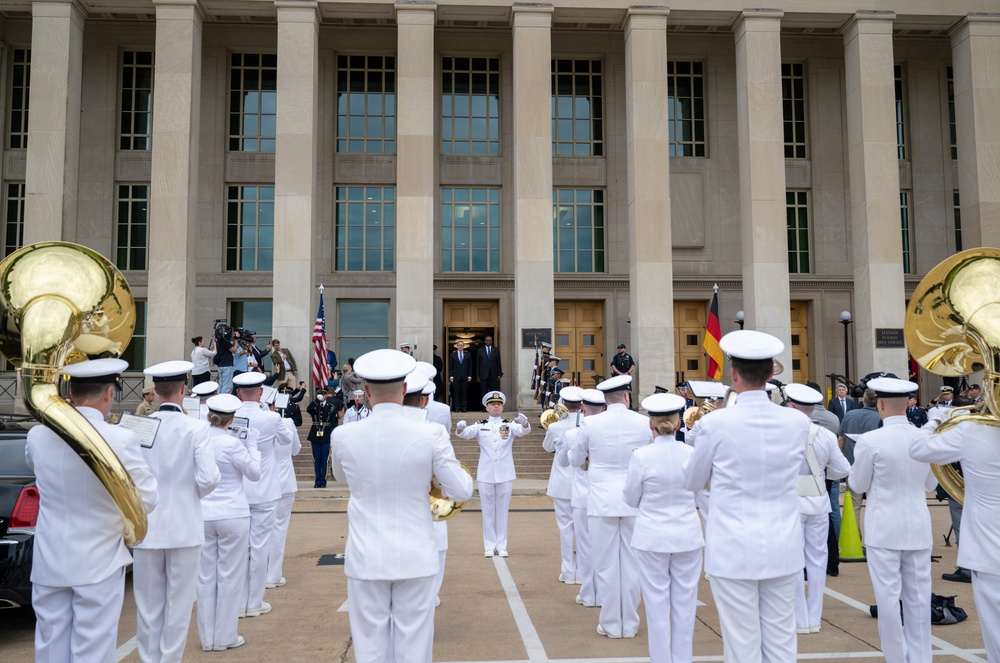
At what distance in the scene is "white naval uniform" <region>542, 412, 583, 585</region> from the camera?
9094mm

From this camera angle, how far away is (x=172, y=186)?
→ 21.4 m

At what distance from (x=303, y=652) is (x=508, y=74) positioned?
893 inches

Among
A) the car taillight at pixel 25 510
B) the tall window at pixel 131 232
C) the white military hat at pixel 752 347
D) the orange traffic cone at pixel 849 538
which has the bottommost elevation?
the orange traffic cone at pixel 849 538

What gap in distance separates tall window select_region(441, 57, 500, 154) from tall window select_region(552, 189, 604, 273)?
282 centimetres

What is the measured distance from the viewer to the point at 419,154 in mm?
21969

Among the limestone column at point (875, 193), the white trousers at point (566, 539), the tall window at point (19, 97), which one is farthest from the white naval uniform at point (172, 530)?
the tall window at point (19, 97)

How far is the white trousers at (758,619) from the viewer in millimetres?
4496

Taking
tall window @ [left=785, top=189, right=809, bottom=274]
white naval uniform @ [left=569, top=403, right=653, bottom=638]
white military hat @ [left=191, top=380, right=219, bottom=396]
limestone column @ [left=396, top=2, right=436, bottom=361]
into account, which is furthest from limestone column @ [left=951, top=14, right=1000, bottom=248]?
white military hat @ [left=191, top=380, right=219, bottom=396]

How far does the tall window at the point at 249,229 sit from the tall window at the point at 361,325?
2764mm

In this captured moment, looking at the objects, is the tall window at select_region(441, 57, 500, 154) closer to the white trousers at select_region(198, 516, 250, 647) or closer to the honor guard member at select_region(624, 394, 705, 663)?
the white trousers at select_region(198, 516, 250, 647)

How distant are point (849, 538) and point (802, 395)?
4.34 m

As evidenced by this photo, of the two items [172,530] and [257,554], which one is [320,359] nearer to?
[257,554]

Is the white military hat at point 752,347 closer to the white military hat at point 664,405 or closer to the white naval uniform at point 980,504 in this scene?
the white military hat at point 664,405

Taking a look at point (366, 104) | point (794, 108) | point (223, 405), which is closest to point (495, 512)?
point (223, 405)
